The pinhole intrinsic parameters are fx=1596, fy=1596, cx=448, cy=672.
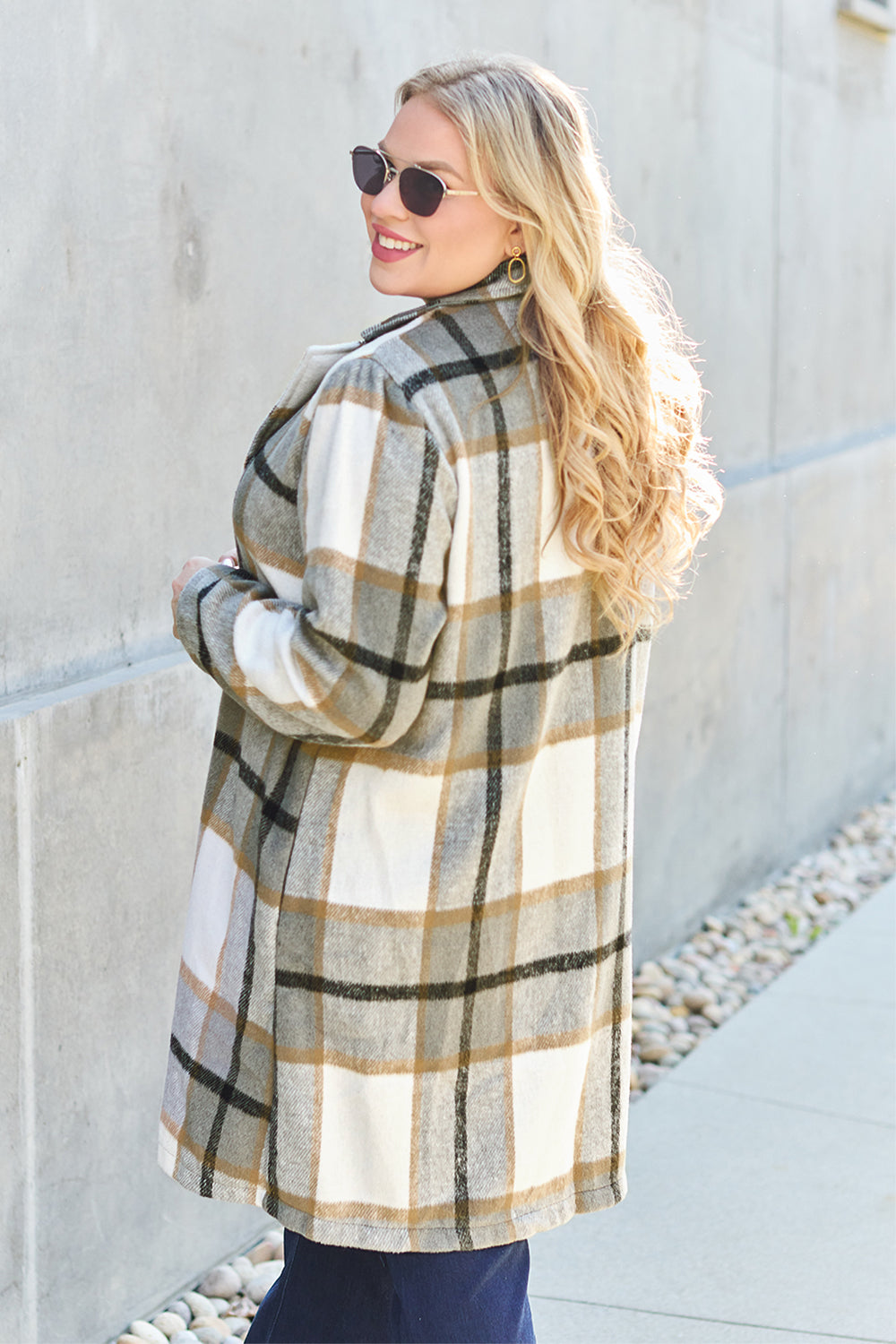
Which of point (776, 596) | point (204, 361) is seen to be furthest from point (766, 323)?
point (204, 361)

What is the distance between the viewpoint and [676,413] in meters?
1.90

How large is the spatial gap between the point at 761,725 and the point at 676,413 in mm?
3746

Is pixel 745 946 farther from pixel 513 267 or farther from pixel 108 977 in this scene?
pixel 513 267

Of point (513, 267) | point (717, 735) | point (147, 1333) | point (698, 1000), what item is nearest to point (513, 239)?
point (513, 267)

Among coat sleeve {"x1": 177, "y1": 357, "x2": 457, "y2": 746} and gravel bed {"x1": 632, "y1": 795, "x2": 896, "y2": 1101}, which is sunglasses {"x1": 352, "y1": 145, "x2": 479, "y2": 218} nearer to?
coat sleeve {"x1": 177, "y1": 357, "x2": 457, "y2": 746}

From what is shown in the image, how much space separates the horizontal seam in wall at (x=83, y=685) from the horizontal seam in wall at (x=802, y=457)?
2.24 metres

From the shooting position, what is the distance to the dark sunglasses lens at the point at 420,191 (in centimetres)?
175

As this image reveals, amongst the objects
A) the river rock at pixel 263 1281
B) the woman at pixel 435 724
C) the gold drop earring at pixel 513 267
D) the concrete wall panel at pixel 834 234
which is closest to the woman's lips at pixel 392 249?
the woman at pixel 435 724

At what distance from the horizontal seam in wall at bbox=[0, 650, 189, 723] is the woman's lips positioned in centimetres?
97

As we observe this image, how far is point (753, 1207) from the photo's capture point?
332cm

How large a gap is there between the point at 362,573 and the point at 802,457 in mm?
4354

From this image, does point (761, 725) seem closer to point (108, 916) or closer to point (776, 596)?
point (776, 596)

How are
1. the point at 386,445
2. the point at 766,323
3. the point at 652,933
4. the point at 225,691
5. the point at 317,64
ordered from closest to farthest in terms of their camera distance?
the point at 386,445 → the point at 225,691 → the point at 317,64 → the point at 652,933 → the point at 766,323

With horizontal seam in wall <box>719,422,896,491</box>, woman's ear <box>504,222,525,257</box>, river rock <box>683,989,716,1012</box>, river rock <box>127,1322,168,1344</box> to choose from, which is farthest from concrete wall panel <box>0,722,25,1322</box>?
horizontal seam in wall <box>719,422,896,491</box>
